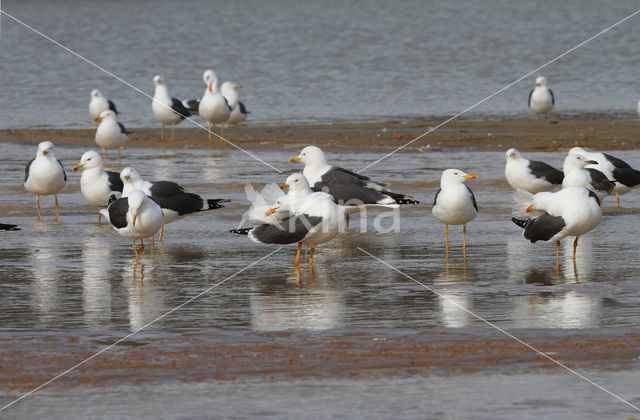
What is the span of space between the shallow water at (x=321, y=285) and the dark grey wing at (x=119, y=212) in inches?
14.7

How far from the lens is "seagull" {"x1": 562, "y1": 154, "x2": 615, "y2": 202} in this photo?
46.1 feet

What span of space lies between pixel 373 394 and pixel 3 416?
2272 millimetres

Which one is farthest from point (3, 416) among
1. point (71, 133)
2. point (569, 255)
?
point (71, 133)

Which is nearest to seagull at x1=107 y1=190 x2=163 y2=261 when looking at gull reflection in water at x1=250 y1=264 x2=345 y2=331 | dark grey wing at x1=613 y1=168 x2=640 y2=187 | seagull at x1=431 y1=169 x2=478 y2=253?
gull reflection in water at x1=250 y1=264 x2=345 y2=331

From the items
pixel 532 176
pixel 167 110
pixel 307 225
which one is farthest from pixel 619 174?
A: pixel 167 110

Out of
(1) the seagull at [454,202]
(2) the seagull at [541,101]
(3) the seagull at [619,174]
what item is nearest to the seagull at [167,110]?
(2) the seagull at [541,101]

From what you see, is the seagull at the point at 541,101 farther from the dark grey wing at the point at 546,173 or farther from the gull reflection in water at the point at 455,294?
the gull reflection in water at the point at 455,294

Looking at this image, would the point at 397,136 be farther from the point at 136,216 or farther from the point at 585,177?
the point at 136,216

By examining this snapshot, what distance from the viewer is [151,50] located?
5766 centimetres

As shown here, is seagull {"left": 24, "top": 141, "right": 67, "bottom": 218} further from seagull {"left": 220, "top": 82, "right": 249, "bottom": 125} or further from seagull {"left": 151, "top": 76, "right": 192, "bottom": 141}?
seagull {"left": 220, "top": 82, "right": 249, "bottom": 125}

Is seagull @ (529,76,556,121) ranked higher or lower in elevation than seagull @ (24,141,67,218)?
higher

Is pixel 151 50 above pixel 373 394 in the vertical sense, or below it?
above

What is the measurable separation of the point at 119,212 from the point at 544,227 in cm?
434

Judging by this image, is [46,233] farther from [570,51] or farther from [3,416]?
[570,51]
